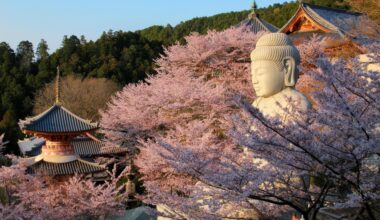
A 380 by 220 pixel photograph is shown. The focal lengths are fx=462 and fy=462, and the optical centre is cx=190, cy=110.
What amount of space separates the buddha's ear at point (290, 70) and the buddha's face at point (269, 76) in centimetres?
5

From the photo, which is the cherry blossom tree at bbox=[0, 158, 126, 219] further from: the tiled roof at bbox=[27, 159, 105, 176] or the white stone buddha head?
the white stone buddha head

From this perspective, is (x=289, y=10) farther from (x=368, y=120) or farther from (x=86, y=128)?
(x=368, y=120)

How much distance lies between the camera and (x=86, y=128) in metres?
14.1

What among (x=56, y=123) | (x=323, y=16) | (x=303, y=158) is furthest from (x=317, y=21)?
(x=303, y=158)

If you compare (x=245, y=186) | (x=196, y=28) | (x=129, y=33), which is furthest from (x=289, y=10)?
(x=245, y=186)

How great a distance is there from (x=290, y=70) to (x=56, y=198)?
6.43 meters

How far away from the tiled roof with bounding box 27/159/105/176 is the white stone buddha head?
9.01m

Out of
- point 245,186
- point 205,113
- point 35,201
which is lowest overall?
point 35,201

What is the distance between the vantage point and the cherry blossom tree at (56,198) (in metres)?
9.07

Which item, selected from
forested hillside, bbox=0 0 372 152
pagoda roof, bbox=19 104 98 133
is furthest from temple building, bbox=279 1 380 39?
forested hillside, bbox=0 0 372 152

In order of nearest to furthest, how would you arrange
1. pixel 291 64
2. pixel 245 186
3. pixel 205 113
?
pixel 245 186 < pixel 291 64 < pixel 205 113

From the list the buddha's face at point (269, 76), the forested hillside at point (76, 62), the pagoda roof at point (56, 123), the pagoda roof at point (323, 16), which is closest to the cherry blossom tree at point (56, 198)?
the pagoda roof at point (56, 123)

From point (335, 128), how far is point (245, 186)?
1.98 feet

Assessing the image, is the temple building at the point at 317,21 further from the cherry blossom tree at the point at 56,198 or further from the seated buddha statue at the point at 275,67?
the seated buddha statue at the point at 275,67
